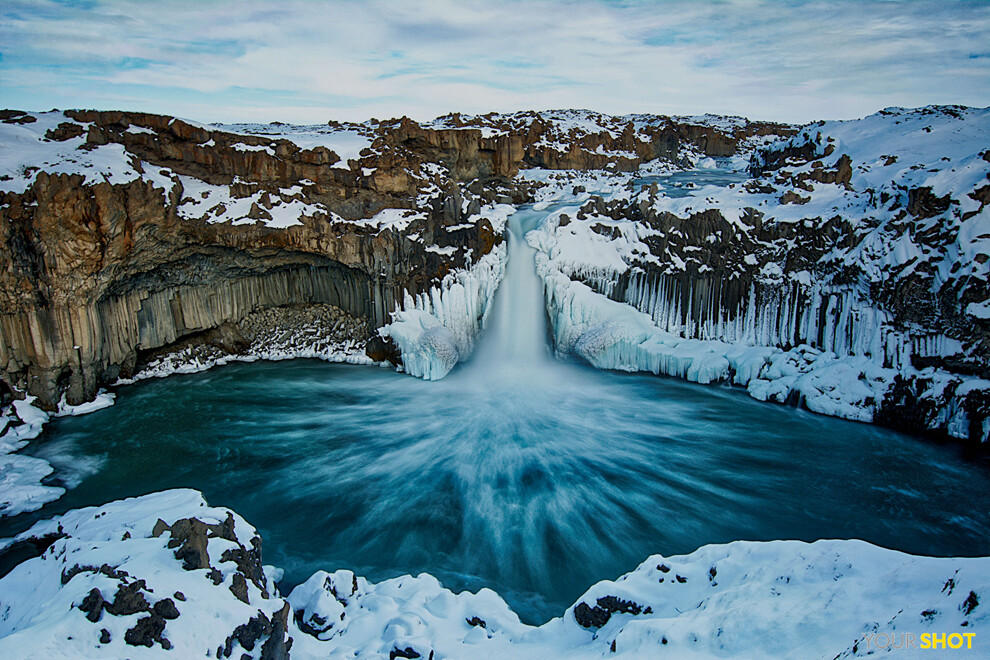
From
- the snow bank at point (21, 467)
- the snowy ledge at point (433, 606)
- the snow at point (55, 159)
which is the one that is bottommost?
the snow bank at point (21, 467)

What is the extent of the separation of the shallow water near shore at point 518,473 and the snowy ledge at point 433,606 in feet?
5.08

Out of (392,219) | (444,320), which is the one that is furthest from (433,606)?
(392,219)

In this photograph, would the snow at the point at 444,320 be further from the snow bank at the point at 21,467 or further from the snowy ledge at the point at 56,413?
the snow bank at the point at 21,467

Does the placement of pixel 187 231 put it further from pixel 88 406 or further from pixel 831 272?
pixel 831 272

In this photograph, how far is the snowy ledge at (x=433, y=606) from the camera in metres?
3.93

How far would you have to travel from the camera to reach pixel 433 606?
6.64 metres

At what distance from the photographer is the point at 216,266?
1550 centimetres

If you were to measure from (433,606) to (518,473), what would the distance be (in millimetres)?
3978

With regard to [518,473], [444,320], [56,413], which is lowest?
[518,473]

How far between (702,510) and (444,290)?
28.8 feet

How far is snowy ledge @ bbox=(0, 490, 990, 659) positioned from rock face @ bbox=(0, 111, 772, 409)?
25.2 feet

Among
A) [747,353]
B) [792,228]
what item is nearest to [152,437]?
[747,353]

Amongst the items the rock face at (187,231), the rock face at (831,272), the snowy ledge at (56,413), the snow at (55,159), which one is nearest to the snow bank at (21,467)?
the snowy ledge at (56,413)

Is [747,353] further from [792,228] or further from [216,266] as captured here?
[216,266]
